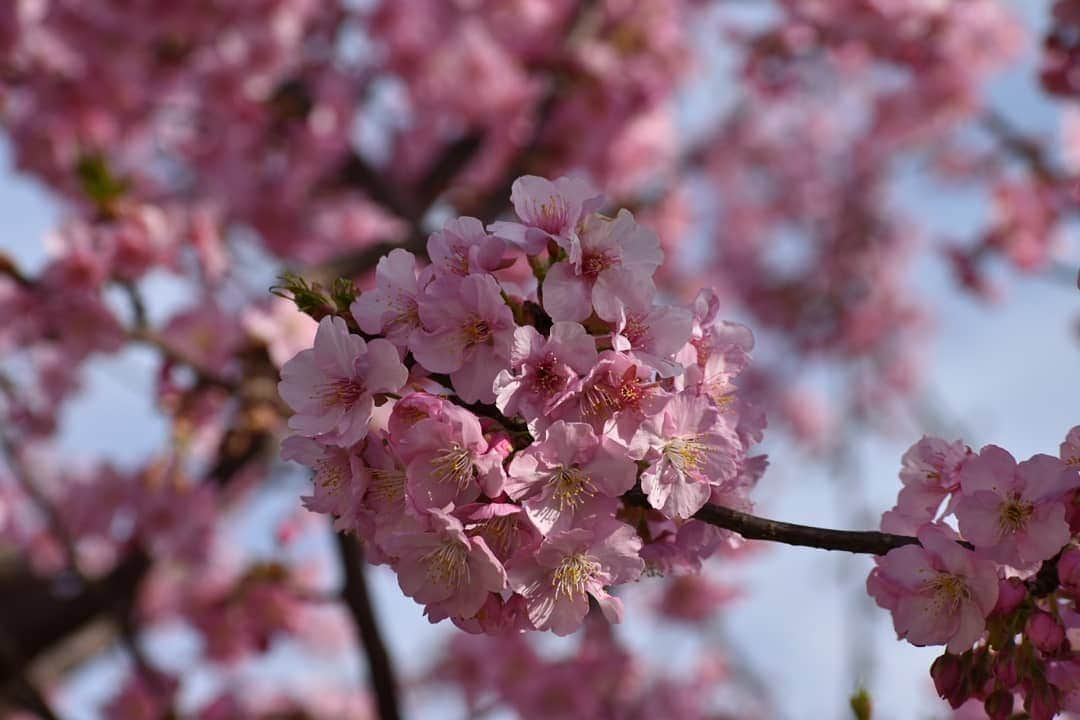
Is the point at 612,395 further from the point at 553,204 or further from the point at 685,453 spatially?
the point at 553,204

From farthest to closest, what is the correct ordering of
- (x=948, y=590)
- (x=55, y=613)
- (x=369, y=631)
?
1. (x=55, y=613)
2. (x=369, y=631)
3. (x=948, y=590)

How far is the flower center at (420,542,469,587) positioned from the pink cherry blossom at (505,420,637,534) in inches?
3.7

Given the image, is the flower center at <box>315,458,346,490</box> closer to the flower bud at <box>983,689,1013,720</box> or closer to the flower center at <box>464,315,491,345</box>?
the flower center at <box>464,315,491,345</box>

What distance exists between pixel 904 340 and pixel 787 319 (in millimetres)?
2236

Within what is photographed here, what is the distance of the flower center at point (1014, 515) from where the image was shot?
1160mm

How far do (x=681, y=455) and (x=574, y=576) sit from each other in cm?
19

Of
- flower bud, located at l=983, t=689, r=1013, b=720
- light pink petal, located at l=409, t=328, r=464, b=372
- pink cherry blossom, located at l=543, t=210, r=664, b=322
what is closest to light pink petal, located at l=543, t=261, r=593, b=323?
pink cherry blossom, located at l=543, t=210, r=664, b=322

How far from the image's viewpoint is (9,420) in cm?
430

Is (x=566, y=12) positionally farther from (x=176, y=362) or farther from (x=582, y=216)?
(x=582, y=216)

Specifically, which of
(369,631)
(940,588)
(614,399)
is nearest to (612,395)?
(614,399)

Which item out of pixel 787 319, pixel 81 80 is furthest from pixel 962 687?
pixel 787 319

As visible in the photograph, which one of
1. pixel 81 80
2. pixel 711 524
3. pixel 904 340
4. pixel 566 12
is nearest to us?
pixel 711 524

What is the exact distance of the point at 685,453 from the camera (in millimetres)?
1154

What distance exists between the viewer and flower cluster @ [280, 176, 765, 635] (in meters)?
1.13
